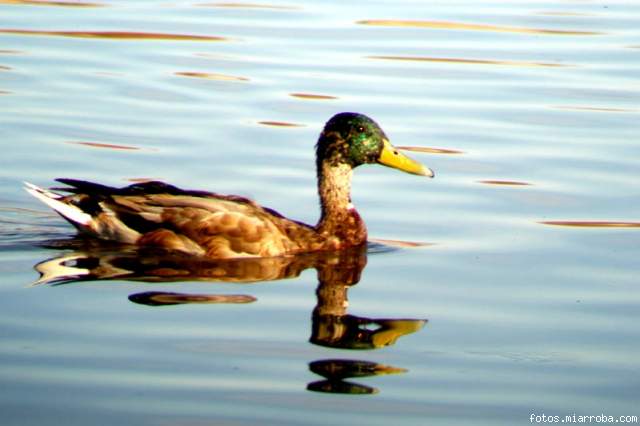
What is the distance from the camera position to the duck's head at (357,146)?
1201cm

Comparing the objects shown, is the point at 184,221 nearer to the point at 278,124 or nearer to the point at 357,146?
the point at 357,146

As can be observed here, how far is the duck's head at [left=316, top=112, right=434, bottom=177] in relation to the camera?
12.0 m

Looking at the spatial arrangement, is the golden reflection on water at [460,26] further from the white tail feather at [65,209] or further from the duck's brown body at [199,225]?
the white tail feather at [65,209]

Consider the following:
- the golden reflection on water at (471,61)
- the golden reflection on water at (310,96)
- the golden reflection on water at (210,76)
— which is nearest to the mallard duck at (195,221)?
the golden reflection on water at (310,96)

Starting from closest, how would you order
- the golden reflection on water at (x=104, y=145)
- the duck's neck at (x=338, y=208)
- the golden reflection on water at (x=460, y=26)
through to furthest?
1. the duck's neck at (x=338, y=208)
2. the golden reflection on water at (x=104, y=145)
3. the golden reflection on water at (x=460, y=26)

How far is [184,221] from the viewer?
11.4 meters

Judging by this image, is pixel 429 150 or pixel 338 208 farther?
pixel 429 150

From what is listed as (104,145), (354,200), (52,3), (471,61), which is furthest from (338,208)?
(52,3)

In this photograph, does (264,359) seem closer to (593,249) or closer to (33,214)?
(593,249)

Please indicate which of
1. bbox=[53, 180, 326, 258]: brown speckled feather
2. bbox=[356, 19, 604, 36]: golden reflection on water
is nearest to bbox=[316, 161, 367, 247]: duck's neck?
bbox=[53, 180, 326, 258]: brown speckled feather

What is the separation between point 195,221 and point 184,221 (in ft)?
0.25

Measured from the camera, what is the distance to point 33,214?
1219 centimetres

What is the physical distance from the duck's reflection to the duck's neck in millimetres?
145

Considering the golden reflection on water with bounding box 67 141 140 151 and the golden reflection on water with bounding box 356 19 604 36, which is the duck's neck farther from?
the golden reflection on water with bounding box 356 19 604 36
